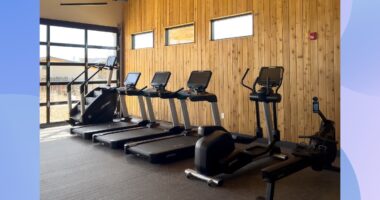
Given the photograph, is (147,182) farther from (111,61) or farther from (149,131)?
(111,61)

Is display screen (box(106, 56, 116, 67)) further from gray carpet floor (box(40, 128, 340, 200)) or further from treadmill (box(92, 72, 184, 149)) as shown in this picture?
gray carpet floor (box(40, 128, 340, 200))

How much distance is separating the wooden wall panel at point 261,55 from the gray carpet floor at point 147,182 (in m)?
1.55

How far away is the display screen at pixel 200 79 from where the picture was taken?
229 inches

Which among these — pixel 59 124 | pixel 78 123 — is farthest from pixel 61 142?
pixel 59 124

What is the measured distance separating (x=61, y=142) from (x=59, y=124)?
234 cm

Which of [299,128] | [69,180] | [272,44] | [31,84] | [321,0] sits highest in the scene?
[321,0]

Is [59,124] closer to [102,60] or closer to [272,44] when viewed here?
[102,60]

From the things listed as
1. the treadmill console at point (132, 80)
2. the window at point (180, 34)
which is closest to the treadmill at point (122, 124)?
the treadmill console at point (132, 80)

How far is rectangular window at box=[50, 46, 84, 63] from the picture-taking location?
823 cm

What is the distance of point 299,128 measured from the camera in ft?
18.1

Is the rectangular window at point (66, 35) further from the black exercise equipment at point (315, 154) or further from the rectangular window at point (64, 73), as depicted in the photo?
the black exercise equipment at point (315, 154)

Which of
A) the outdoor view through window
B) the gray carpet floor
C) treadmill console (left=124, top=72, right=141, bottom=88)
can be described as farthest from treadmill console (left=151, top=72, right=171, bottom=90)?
the outdoor view through window

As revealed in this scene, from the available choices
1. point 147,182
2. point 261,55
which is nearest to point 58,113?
point 147,182

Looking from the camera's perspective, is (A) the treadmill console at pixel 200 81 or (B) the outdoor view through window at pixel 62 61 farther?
(B) the outdoor view through window at pixel 62 61
